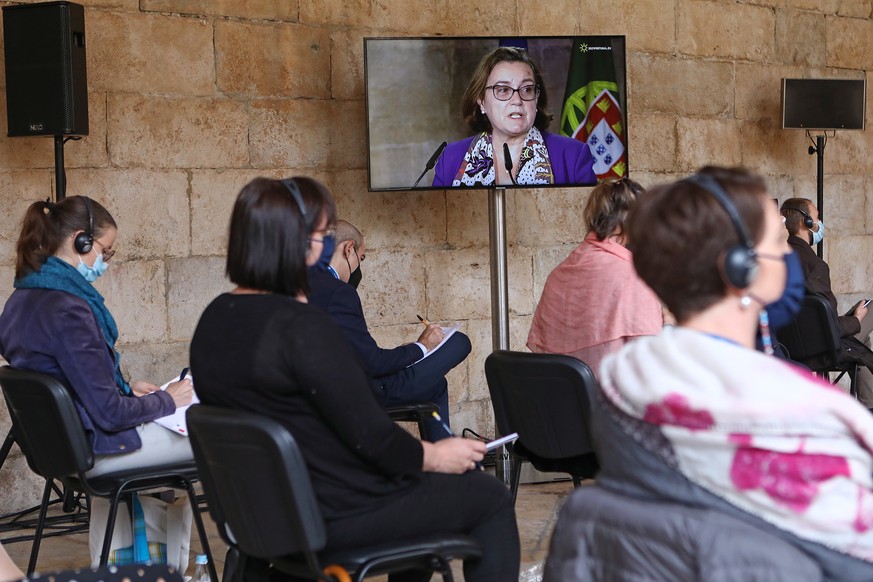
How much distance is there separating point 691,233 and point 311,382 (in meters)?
0.90

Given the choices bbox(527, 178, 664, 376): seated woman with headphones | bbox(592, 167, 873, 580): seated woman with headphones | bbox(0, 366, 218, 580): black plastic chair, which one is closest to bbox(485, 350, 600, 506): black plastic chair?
bbox(527, 178, 664, 376): seated woman with headphones

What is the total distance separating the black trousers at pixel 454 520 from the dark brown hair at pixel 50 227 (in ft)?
4.85

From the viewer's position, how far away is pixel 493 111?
5.08 m

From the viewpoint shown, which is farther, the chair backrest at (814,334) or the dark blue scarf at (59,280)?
the chair backrest at (814,334)

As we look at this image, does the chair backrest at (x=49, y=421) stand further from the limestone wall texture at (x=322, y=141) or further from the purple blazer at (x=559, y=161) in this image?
the purple blazer at (x=559, y=161)

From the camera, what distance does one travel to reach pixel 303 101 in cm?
521

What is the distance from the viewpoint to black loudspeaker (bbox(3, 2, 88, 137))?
422cm

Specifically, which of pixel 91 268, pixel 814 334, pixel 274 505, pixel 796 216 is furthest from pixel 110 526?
pixel 796 216

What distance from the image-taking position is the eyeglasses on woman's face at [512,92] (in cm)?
508

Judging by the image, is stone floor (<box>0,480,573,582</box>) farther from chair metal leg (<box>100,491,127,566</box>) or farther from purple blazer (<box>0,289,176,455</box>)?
purple blazer (<box>0,289,176,455</box>)

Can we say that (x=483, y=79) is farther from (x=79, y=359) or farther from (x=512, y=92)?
(x=79, y=359)

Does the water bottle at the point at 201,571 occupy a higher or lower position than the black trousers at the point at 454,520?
lower

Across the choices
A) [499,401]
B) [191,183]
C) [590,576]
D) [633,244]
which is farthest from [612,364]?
[191,183]

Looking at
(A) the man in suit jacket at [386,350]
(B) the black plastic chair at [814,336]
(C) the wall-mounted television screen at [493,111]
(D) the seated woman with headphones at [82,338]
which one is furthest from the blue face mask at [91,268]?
(B) the black plastic chair at [814,336]
